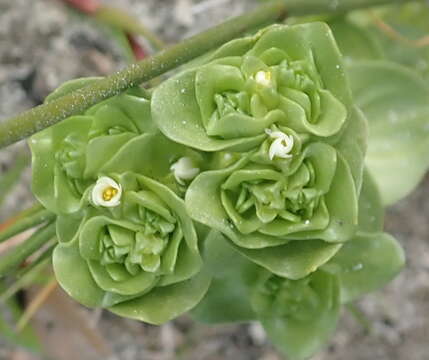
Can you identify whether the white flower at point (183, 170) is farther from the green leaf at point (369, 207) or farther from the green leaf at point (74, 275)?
the green leaf at point (369, 207)

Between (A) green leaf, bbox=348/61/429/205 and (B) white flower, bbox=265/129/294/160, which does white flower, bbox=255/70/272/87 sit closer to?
(B) white flower, bbox=265/129/294/160

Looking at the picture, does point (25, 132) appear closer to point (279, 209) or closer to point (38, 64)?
point (279, 209)

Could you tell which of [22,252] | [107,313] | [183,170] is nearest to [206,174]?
[183,170]

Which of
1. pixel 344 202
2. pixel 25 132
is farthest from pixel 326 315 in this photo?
pixel 25 132

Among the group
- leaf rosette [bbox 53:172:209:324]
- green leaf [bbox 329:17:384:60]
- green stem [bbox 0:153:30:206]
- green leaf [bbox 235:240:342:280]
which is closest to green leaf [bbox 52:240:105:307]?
leaf rosette [bbox 53:172:209:324]

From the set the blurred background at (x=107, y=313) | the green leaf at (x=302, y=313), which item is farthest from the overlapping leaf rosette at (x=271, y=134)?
→ the blurred background at (x=107, y=313)

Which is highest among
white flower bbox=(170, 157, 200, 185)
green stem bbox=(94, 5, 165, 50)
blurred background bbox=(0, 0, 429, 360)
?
white flower bbox=(170, 157, 200, 185)
